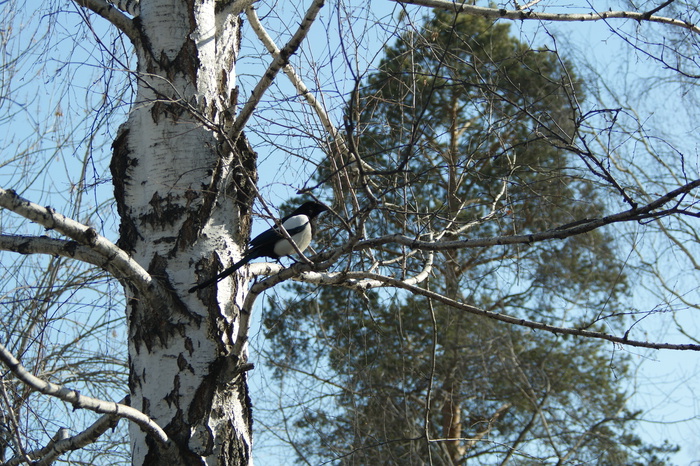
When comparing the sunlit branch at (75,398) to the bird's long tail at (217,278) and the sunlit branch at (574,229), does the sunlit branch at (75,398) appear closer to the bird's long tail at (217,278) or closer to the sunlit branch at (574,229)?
the bird's long tail at (217,278)

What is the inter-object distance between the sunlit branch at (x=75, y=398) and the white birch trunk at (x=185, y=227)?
0.66 ft

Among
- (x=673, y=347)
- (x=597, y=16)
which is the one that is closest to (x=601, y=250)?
(x=597, y=16)

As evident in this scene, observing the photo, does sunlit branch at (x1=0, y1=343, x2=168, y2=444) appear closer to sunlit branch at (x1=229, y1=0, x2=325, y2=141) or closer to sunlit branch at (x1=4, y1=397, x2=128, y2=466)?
sunlit branch at (x1=4, y1=397, x2=128, y2=466)

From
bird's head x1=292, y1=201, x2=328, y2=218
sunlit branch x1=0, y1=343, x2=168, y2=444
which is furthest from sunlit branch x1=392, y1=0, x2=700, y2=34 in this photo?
sunlit branch x1=0, y1=343, x2=168, y2=444

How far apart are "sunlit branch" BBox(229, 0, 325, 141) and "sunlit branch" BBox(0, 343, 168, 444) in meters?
1.18

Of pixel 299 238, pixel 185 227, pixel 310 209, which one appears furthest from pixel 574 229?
pixel 310 209

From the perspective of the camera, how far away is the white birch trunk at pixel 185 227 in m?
2.67

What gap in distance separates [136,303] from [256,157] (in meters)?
0.83

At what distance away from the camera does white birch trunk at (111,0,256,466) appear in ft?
8.76

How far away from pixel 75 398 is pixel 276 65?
55.2 inches

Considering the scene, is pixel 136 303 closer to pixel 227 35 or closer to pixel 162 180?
pixel 162 180

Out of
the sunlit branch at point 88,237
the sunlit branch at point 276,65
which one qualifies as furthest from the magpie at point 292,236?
the sunlit branch at point 88,237

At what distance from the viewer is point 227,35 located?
338cm

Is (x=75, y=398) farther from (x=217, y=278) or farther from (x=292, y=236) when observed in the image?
(x=292, y=236)
